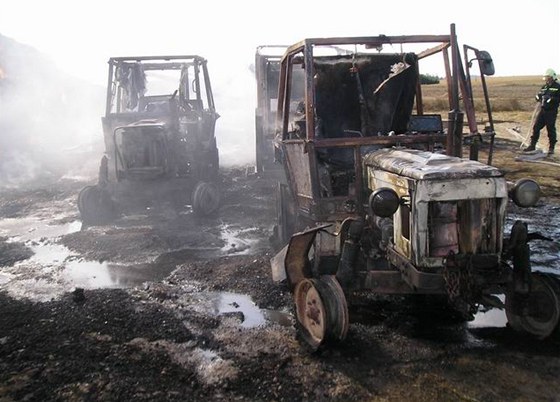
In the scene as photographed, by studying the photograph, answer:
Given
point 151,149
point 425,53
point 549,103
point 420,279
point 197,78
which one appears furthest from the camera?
point 549,103

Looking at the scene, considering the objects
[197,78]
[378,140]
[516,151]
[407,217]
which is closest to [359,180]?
[378,140]

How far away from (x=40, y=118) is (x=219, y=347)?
1975cm

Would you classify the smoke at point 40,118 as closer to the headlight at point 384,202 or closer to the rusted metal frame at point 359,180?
the rusted metal frame at point 359,180

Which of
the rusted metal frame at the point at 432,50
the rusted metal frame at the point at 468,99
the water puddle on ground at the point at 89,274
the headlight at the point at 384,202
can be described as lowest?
the water puddle on ground at the point at 89,274

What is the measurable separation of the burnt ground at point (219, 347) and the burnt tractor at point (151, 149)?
2332 mm

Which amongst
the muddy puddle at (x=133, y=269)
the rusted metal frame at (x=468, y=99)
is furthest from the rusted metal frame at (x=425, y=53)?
the muddy puddle at (x=133, y=269)

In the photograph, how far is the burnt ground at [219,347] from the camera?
3145mm

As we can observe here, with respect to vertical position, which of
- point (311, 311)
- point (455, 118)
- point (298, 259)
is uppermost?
point (455, 118)

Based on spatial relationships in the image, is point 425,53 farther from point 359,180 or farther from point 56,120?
point 56,120

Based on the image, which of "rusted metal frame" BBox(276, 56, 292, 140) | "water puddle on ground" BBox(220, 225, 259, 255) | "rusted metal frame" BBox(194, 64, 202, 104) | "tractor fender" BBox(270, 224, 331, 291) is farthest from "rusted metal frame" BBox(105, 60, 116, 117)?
"tractor fender" BBox(270, 224, 331, 291)

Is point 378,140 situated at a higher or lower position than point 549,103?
lower

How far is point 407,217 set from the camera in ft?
11.9

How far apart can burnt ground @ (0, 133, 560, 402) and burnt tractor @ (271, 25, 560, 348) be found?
288 millimetres

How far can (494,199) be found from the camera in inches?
133
